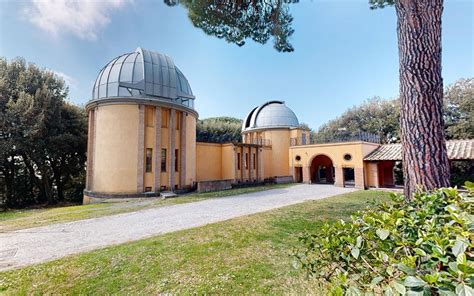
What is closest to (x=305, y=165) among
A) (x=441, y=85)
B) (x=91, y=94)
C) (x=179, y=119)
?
(x=179, y=119)

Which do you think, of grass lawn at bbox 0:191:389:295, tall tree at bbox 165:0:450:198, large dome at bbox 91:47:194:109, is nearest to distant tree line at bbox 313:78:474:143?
large dome at bbox 91:47:194:109

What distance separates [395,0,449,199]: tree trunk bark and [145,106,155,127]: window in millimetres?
14481

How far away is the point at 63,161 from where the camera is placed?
2127 cm

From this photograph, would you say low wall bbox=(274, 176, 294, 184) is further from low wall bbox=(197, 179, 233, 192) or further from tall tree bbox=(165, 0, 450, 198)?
tall tree bbox=(165, 0, 450, 198)

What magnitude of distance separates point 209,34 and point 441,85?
914 centimetres

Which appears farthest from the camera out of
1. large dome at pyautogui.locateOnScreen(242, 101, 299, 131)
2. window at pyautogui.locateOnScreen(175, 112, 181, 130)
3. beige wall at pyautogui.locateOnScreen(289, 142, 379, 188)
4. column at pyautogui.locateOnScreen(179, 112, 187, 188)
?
large dome at pyautogui.locateOnScreen(242, 101, 299, 131)

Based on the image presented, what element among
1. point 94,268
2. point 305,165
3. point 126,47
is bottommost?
point 94,268

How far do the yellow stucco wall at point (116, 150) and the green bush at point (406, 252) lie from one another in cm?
1435

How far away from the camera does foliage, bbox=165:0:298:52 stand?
9.13m

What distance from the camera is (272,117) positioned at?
82.4 ft

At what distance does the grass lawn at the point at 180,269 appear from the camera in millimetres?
3518

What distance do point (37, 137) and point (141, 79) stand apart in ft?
33.6

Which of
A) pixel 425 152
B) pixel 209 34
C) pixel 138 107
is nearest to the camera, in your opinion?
pixel 425 152

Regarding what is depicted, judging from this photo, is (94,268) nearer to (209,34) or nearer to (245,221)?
(245,221)
